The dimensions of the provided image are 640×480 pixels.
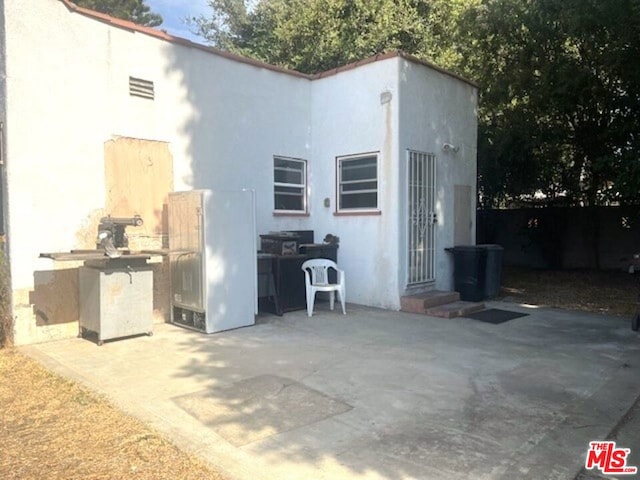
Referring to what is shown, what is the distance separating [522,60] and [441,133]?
346cm

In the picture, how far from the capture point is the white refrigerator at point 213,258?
652cm

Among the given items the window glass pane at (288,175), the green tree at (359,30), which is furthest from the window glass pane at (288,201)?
the green tree at (359,30)

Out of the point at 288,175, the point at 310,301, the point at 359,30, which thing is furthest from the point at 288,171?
the point at 359,30

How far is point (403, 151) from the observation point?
8297 millimetres

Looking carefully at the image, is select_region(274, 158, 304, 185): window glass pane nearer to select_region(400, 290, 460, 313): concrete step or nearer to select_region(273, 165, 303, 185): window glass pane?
select_region(273, 165, 303, 185): window glass pane

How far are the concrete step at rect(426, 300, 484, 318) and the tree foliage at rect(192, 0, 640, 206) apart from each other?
134 inches

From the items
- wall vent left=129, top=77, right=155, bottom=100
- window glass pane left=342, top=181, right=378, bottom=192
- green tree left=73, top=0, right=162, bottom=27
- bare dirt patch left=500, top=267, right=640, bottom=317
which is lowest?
bare dirt patch left=500, top=267, right=640, bottom=317

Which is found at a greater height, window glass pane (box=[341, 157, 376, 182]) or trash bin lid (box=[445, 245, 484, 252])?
window glass pane (box=[341, 157, 376, 182])

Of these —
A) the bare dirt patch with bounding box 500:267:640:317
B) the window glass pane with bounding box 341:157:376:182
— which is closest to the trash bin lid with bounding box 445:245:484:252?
the bare dirt patch with bounding box 500:267:640:317

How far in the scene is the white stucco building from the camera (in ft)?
19.7

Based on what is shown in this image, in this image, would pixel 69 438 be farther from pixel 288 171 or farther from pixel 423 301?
pixel 288 171

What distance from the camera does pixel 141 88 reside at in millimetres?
7039

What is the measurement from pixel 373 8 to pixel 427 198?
747 centimetres

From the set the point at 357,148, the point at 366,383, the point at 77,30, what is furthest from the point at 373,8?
the point at 366,383
